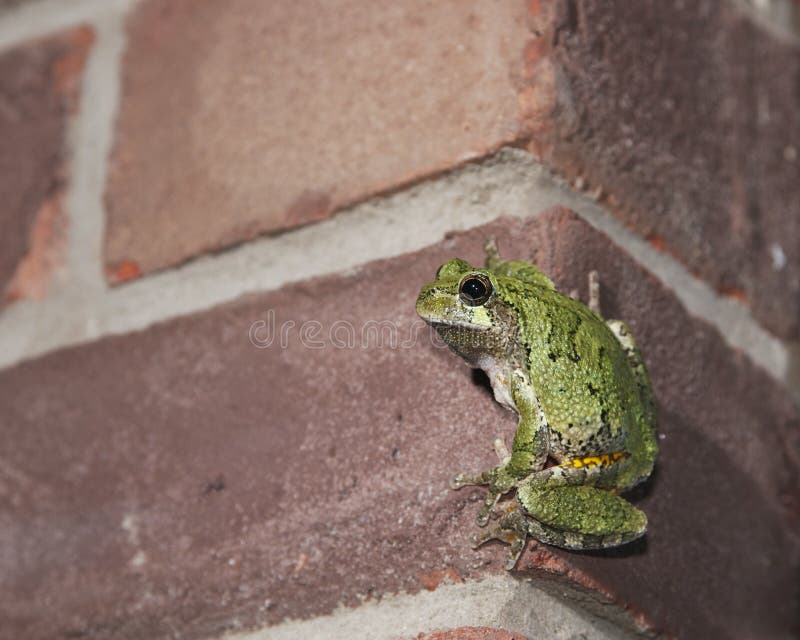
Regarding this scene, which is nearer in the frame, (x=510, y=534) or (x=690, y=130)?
(x=510, y=534)

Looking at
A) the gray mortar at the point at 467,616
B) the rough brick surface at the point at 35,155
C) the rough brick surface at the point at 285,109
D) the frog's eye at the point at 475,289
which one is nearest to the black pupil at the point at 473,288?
the frog's eye at the point at 475,289

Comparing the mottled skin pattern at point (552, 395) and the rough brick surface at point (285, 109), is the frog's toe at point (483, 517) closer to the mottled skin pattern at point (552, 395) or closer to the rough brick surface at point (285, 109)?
the mottled skin pattern at point (552, 395)

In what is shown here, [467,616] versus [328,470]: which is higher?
[328,470]

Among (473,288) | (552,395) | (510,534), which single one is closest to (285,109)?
(473,288)

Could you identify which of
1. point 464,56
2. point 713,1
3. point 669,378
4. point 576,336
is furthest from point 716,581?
point 713,1

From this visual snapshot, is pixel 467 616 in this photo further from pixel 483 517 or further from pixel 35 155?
pixel 35 155

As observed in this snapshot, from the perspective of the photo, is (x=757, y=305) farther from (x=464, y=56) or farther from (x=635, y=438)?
(x=464, y=56)
